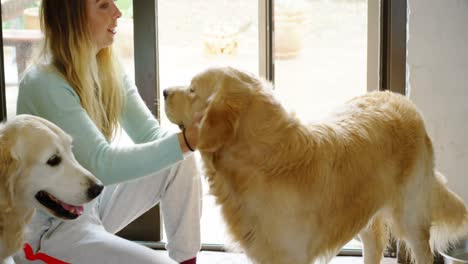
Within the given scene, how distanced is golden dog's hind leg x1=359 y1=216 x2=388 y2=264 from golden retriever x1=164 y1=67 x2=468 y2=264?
0.28m

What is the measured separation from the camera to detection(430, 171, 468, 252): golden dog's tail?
2.39 meters

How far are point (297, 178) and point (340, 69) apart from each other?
4.74ft

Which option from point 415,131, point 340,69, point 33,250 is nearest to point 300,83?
point 340,69

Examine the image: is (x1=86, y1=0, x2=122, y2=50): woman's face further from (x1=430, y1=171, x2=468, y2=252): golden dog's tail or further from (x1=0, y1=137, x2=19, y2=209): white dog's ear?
(x1=430, y1=171, x2=468, y2=252): golden dog's tail

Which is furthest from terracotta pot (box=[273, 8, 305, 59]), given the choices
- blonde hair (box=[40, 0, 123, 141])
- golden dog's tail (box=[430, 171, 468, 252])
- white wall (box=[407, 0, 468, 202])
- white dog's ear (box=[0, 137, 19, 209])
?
white dog's ear (box=[0, 137, 19, 209])

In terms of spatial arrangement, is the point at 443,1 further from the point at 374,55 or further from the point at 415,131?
the point at 415,131

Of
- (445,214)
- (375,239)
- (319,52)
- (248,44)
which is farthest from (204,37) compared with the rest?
(445,214)

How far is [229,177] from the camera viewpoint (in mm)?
1912

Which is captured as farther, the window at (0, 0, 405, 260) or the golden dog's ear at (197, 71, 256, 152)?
the window at (0, 0, 405, 260)

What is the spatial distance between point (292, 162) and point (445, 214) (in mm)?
861

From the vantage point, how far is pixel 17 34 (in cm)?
308

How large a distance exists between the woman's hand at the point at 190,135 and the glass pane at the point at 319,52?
127cm

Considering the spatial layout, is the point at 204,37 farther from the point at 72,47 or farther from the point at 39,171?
the point at 39,171

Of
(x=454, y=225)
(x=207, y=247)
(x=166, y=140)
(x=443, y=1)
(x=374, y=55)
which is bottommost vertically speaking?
(x=207, y=247)
